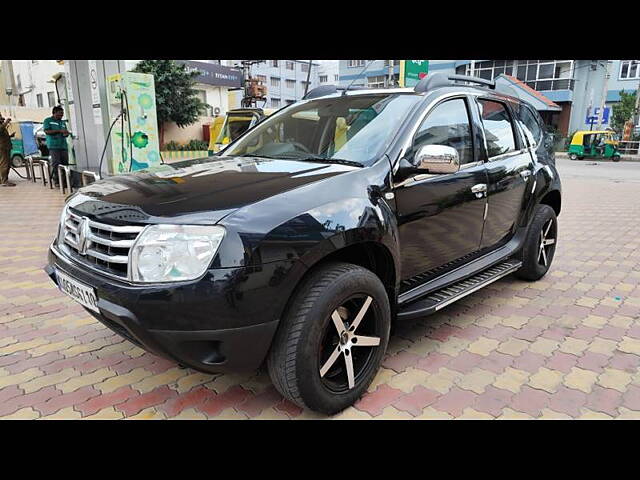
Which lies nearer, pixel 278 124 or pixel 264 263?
pixel 264 263

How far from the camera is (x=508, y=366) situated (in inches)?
118

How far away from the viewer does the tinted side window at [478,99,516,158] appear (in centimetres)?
Result: 365

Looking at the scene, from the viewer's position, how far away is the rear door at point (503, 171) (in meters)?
3.60

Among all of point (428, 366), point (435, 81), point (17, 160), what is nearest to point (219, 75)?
point (17, 160)

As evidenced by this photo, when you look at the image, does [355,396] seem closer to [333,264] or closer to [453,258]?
[333,264]

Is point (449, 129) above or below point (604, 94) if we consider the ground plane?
below

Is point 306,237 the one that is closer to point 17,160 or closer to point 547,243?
point 547,243

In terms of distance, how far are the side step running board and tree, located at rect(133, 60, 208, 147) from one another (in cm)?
2271

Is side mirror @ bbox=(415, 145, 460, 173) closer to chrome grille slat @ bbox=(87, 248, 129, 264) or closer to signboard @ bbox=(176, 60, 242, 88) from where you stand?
chrome grille slat @ bbox=(87, 248, 129, 264)

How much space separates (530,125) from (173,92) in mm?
22815

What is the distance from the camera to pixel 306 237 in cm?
216

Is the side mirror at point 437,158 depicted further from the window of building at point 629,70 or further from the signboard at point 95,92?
the window of building at point 629,70

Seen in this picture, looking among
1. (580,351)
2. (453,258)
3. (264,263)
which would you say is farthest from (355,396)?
(580,351)
